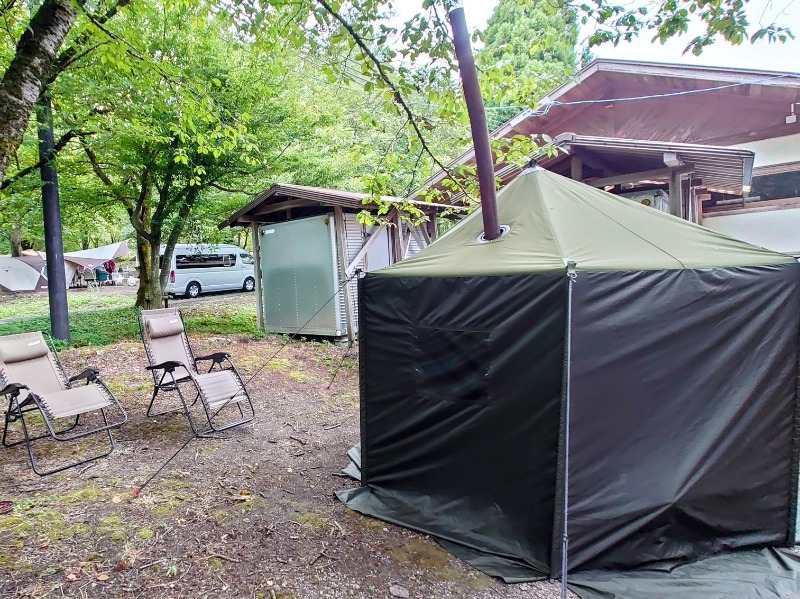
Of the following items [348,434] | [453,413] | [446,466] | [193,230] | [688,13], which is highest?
[688,13]

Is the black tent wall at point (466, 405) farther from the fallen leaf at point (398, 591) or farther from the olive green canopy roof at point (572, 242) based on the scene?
→ the fallen leaf at point (398, 591)

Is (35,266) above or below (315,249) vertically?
above

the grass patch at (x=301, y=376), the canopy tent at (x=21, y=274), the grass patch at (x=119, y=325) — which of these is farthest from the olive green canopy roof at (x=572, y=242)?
the canopy tent at (x=21, y=274)

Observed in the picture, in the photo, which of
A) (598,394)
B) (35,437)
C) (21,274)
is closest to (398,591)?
(598,394)

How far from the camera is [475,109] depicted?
283cm

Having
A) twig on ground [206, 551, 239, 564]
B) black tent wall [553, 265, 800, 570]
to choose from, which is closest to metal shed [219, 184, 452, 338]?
twig on ground [206, 551, 239, 564]

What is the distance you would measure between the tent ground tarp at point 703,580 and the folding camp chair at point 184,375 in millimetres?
3148

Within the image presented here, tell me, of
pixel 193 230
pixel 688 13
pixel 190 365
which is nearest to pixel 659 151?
pixel 688 13

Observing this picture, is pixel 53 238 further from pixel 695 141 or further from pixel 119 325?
pixel 695 141

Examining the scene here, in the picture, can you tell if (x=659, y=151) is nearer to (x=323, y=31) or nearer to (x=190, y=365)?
(x=323, y=31)

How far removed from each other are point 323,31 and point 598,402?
13.1ft

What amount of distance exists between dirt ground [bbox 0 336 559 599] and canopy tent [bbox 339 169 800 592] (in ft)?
0.88

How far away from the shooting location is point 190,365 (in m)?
4.89

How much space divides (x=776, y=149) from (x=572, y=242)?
6.67m
